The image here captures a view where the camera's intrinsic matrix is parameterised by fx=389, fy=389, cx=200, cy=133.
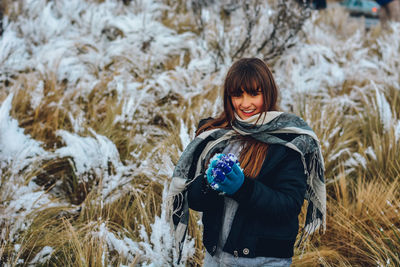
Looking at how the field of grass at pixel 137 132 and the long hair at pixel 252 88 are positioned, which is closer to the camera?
the long hair at pixel 252 88

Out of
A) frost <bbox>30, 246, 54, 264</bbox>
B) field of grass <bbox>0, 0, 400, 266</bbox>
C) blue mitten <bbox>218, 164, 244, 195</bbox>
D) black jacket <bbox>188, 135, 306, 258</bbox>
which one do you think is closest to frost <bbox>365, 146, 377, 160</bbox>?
field of grass <bbox>0, 0, 400, 266</bbox>

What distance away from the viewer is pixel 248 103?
152cm

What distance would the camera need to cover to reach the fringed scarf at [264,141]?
150 cm

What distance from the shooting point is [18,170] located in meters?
2.84

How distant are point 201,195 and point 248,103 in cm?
40

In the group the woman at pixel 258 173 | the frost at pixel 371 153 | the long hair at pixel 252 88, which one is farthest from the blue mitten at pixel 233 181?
the frost at pixel 371 153

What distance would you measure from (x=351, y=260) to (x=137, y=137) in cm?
197

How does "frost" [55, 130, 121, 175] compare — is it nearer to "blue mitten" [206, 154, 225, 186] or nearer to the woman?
the woman

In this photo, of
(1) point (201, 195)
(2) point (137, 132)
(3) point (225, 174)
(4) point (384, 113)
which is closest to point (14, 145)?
(2) point (137, 132)

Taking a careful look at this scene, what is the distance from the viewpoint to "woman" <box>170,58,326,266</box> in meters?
1.44

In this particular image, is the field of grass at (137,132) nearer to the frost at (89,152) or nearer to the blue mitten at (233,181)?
the frost at (89,152)

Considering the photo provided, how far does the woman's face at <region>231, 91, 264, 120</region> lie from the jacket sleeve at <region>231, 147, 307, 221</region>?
197 millimetres

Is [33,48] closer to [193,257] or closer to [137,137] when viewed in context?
[137,137]

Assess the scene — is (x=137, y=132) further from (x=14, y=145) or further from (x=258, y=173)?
(x=258, y=173)
